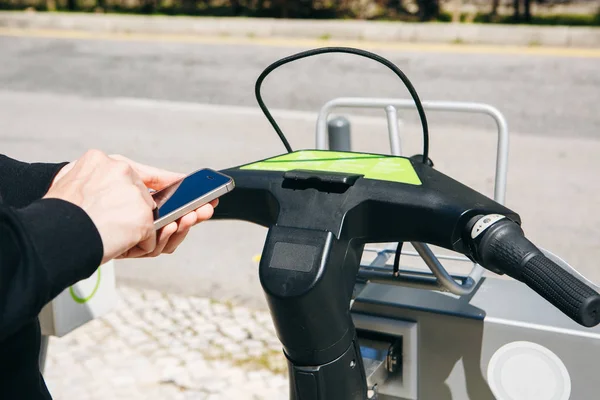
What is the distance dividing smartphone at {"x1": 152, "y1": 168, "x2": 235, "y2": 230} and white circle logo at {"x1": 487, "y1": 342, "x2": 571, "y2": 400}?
65 cm

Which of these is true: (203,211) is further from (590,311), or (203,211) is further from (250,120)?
(250,120)

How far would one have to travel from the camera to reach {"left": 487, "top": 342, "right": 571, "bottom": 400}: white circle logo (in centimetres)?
148

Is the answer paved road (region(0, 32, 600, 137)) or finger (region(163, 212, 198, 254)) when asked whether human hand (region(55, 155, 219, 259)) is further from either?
paved road (region(0, 32, 600, 137))

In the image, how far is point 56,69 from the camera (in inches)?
395

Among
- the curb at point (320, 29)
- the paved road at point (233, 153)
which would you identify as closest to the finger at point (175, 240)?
the paved road at point (233, 153)

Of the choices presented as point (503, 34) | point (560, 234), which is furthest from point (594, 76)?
point (560, 234)

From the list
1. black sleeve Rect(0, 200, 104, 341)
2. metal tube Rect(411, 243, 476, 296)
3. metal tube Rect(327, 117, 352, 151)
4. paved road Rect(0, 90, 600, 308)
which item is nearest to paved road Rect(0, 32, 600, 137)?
paved road Rect(0, 90, 600, 308)

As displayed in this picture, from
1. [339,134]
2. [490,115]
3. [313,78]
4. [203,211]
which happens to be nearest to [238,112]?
[313,78]

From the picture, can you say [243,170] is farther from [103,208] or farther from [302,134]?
[302,134]

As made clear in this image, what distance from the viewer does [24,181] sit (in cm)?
139

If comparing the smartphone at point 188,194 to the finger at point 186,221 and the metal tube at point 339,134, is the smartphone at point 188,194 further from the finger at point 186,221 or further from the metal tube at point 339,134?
the metal tube at point 339,134

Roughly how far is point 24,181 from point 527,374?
96cm

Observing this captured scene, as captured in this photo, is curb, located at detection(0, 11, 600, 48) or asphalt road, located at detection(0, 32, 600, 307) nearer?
asphalt road, located at detection(0, 32, 600, 307)

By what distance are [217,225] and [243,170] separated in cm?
356
